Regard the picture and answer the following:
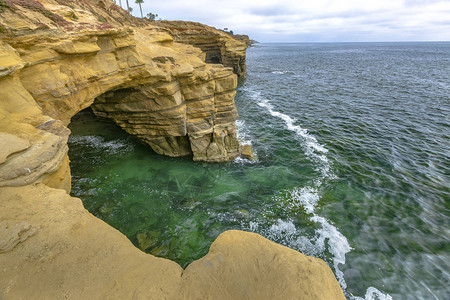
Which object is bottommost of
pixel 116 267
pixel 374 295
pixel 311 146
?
pixel 374 295

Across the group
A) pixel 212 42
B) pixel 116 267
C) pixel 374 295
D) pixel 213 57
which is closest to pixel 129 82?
pixel 116 267

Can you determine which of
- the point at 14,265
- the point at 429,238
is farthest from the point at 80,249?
the point at 429,238

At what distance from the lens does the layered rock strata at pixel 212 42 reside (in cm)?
4605

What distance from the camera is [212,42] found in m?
49.9

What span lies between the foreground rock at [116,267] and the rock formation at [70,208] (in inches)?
0.8

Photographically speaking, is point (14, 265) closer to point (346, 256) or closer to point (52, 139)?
point (52, 139)

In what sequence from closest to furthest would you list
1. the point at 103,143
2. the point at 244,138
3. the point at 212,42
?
the point at 103,143
the point at 244,138
the point at 212,42

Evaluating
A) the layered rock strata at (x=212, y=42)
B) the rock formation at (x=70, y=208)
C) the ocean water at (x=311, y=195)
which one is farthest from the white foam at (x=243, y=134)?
the layered rock strata at (x=212, y=42)

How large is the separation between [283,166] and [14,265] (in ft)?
51.4

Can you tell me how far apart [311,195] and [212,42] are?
46761mm

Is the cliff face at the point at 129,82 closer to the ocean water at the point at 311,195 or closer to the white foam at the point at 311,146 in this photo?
the ocean water at the point at 311,195

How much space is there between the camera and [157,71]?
13.6m

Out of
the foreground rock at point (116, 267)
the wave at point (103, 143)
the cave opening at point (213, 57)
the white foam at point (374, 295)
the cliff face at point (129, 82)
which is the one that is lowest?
the white foam at point (374, 295)

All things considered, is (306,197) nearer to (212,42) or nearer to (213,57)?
(212,42)
